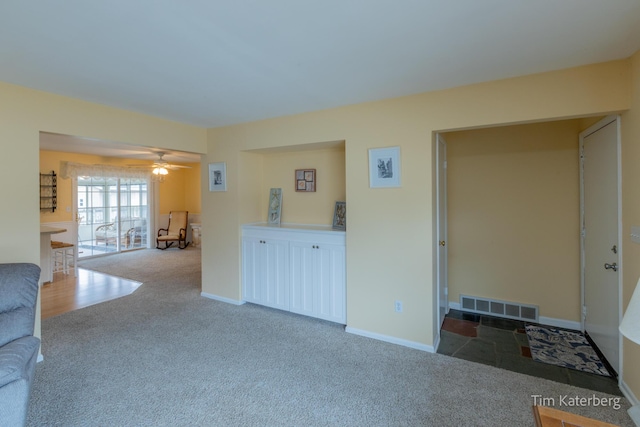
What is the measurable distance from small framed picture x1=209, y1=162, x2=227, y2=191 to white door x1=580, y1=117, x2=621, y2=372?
3841 millimetres

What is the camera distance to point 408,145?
8.93ft

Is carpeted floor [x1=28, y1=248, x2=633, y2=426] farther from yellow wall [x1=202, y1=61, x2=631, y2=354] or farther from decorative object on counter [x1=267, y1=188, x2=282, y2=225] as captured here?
decorative object on counter [x1=267, y1=188, x2=282, y2=225]

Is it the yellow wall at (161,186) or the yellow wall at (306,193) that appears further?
the yellow wall at (161,186)

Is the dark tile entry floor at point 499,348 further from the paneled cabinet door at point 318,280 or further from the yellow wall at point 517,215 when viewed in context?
the paneled cabinet door at point 318,280

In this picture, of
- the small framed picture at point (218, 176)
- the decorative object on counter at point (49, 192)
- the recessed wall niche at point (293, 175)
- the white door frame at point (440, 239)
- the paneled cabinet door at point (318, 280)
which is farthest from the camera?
the decorative object on counter at point (49, 192)

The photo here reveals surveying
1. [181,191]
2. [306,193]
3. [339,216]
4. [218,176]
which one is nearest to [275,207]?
[306,193]

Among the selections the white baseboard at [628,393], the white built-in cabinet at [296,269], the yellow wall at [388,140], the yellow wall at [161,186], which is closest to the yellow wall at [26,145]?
the yellow wall at [388,140]

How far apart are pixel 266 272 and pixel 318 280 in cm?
74

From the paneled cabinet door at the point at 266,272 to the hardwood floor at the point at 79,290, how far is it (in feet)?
6.45

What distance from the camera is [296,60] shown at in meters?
2.04

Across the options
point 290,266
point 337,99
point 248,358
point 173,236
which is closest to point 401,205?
point 337,99

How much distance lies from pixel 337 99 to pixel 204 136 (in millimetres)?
2106

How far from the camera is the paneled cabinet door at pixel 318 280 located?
126 inches

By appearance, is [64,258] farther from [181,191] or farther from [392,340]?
[392,340]
